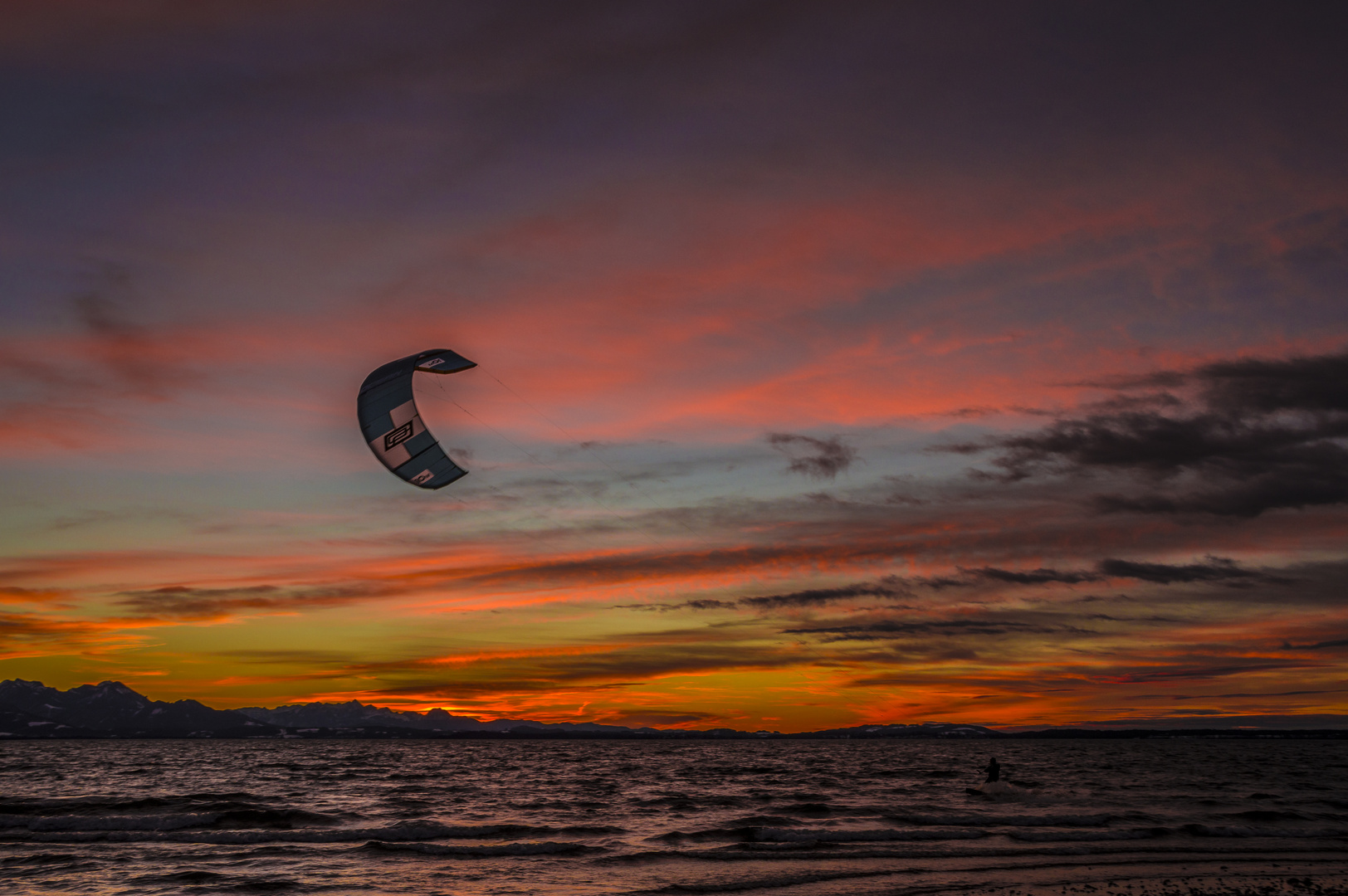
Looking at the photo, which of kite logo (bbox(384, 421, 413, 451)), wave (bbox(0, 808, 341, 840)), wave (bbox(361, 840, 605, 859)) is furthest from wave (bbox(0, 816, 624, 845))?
kite logo (bbox(384, 421, 413, 451))

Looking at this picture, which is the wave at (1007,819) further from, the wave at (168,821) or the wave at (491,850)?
the wave at (168,821)

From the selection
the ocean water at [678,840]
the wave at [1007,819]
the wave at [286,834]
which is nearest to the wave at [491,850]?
the ocean water at [678,840]

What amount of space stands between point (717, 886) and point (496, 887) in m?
5.32

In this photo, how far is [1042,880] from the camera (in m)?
20.4

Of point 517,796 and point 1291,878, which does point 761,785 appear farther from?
point 1291,878

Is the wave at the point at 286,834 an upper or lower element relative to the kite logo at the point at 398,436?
lower

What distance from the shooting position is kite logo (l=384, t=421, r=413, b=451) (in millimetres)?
25453

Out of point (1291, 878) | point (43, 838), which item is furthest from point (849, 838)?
point (43, 838)

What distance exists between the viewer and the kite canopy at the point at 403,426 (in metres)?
25.1

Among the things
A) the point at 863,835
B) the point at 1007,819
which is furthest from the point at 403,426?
the point at 1007,819

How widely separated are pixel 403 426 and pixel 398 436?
0.32 meters

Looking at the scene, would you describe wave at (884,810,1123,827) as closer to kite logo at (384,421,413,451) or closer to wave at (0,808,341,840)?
kite logo at (384,421,413,451)

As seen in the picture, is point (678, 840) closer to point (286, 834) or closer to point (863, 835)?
point (863, 835)

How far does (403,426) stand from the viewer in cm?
2573
